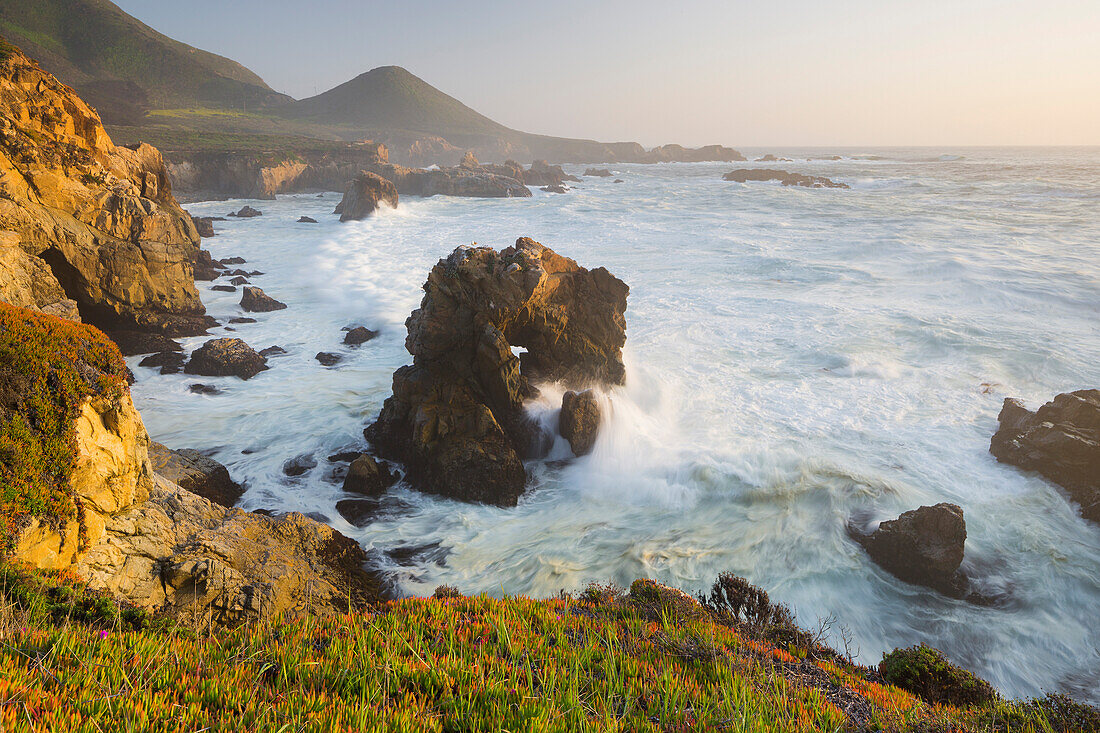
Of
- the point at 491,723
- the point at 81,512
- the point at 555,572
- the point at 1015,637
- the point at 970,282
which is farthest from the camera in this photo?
the point at 970,282

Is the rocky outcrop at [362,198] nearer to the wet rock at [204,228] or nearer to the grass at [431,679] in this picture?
the wet rock at [204,228]

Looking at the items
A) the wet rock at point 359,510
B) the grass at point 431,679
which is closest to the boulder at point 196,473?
the wet rock at point 359,510

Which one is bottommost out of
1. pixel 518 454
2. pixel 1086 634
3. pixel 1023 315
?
pixel 1086 634

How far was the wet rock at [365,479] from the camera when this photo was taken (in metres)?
12.7

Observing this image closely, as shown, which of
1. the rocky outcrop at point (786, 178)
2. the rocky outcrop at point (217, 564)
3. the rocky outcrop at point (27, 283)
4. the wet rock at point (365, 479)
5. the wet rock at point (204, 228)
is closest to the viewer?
the rocky outcrop at point (217, 564)

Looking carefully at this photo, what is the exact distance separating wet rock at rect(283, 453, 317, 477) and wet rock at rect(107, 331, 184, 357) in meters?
10.3

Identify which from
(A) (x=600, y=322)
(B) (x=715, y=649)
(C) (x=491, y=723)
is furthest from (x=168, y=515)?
(A) (x=600, y=322)

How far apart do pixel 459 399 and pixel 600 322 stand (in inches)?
220

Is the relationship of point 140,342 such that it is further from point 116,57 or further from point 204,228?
point 116,57

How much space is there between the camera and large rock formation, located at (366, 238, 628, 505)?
1316cm

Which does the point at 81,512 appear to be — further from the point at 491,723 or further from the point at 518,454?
the point at 518,454

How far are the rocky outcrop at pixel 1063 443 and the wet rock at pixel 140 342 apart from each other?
27753 millimetres

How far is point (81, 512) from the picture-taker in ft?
20.1

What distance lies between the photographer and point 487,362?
47.0 ft
